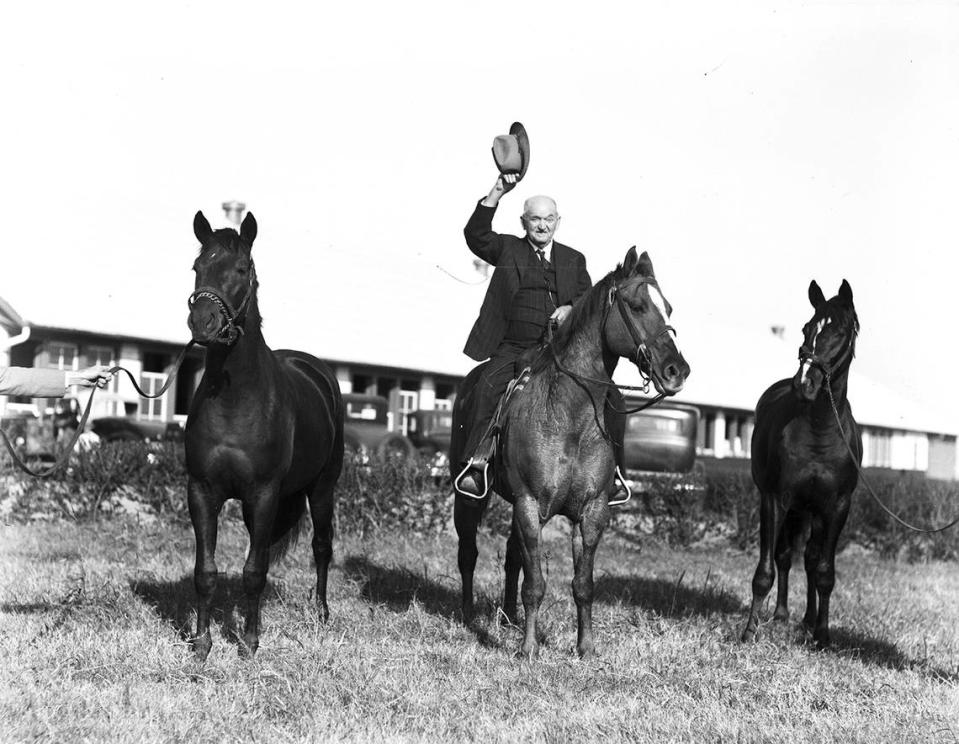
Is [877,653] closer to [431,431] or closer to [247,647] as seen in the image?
[247,647]

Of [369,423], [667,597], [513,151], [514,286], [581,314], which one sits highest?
[513,151]

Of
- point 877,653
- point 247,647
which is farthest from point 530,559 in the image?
point 877,653

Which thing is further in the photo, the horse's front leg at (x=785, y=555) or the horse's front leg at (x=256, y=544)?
the horse's front leg at (x=785, y=555)

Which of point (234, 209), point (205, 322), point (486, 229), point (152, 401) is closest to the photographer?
point (205, 322)

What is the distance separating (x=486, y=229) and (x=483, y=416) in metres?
1.39

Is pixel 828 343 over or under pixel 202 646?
over

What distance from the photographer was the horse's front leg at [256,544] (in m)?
7.52

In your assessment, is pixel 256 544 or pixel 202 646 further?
pixel 256 544

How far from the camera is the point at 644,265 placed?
7477 mm

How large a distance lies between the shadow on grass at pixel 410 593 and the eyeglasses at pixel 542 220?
2.99 m

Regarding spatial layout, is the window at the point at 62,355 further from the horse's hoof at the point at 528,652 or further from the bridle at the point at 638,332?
the bridle at the point at 638,332

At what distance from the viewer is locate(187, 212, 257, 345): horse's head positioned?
678 centimetres

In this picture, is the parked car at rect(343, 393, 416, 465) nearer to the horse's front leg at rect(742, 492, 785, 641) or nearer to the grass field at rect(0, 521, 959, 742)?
the grass field at rect(0, 521, 959, 742)

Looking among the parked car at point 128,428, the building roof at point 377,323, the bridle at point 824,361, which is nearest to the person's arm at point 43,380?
the bridle at point 824,361
